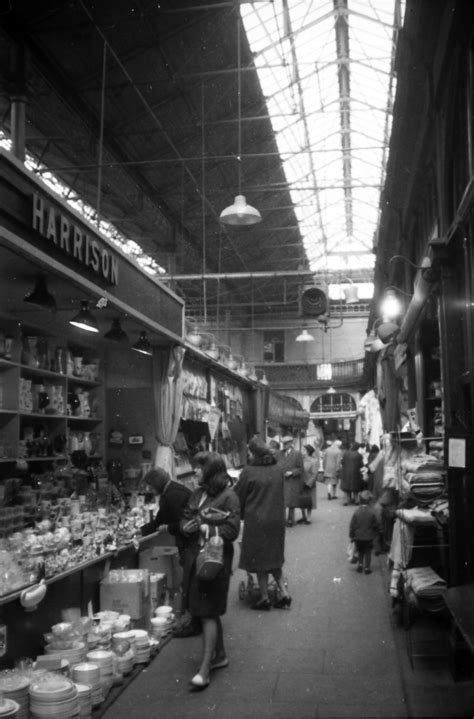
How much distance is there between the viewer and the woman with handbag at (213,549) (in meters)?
4.73

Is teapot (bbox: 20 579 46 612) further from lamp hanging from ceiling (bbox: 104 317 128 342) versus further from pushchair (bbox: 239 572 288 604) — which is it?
pushchair (bbox: 239 572 288 604)

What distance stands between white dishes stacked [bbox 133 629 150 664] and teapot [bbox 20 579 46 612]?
995 millimetres

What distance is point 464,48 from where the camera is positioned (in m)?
4.81

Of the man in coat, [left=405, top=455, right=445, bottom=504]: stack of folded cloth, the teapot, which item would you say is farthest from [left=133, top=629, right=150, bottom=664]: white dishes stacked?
the man in coat

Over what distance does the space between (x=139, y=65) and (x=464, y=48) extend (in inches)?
270

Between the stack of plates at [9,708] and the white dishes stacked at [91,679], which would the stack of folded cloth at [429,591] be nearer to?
the white dishes stacked at [91,679]

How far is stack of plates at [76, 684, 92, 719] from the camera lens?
13.3 feet

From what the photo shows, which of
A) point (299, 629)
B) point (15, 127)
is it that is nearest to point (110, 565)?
point (299, 629)

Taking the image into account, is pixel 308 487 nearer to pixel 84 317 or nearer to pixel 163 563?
pixel 163 563

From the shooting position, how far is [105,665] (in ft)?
15.2

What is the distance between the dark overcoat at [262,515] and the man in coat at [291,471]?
4698mm

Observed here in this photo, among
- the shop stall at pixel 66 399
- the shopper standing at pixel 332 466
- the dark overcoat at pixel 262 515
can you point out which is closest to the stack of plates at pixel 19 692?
the shop stall at pixel 66 399

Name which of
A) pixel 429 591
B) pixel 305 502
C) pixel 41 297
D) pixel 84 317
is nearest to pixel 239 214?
pixel 84 317

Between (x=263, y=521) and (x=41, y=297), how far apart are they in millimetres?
3129
